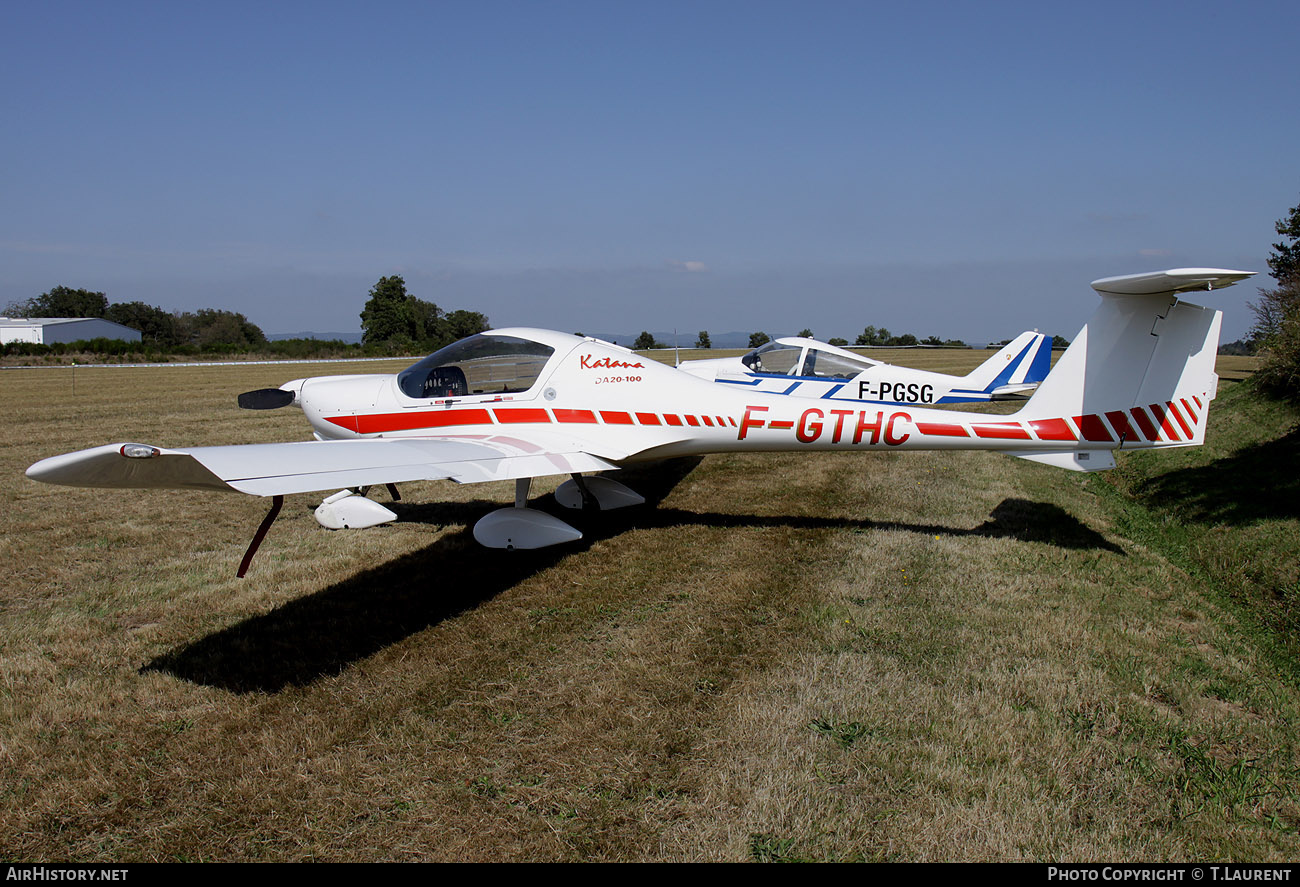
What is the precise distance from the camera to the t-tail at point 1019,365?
1565 centimetres

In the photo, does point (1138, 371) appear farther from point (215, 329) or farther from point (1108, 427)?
point (215, 329)

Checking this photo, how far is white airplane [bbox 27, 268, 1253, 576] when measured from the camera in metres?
5.55

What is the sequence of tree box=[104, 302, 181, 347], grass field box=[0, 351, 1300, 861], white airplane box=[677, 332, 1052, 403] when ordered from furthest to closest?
1. tree box=[104, 302, 181, 347]
2. white airplane box=[677, 332, 1052, 403]
3. grass field box=[0, 351, 1300, 861]

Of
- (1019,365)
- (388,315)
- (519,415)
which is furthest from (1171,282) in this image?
(388,315)

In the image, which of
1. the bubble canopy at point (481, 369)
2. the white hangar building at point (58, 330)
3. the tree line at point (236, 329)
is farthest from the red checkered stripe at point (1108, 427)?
the white hangar building at point (58, 330)

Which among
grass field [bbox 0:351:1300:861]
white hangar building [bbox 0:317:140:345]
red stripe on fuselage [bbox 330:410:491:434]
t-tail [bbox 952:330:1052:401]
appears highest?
white hangar building [bbox 0:317:140:345]

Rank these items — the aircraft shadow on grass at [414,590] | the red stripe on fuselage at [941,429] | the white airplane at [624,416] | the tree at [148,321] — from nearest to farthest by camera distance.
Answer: the aircraft shadow on grass at [414,590]
the white airplane at [624,416]
the red stripe on fuselage at [941,429]
the tree at [148,321]

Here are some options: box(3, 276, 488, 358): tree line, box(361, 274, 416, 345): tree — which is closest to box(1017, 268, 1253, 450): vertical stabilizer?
box(3, 276, 488, 358): tree line

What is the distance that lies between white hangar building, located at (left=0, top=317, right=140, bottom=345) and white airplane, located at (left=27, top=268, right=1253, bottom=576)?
8725 cm

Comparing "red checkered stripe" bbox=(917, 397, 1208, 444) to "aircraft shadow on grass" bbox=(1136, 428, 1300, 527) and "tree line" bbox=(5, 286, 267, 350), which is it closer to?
"aircraft shadow on grass" bbox=(1136, 428, 1300, 527)

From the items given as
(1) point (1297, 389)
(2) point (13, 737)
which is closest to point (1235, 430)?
(1) point (1297, 389)

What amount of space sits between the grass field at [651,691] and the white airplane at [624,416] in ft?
2.72

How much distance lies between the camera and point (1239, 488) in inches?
321

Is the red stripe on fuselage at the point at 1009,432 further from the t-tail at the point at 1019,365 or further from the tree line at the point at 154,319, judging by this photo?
the tree line at the point at 154,319
